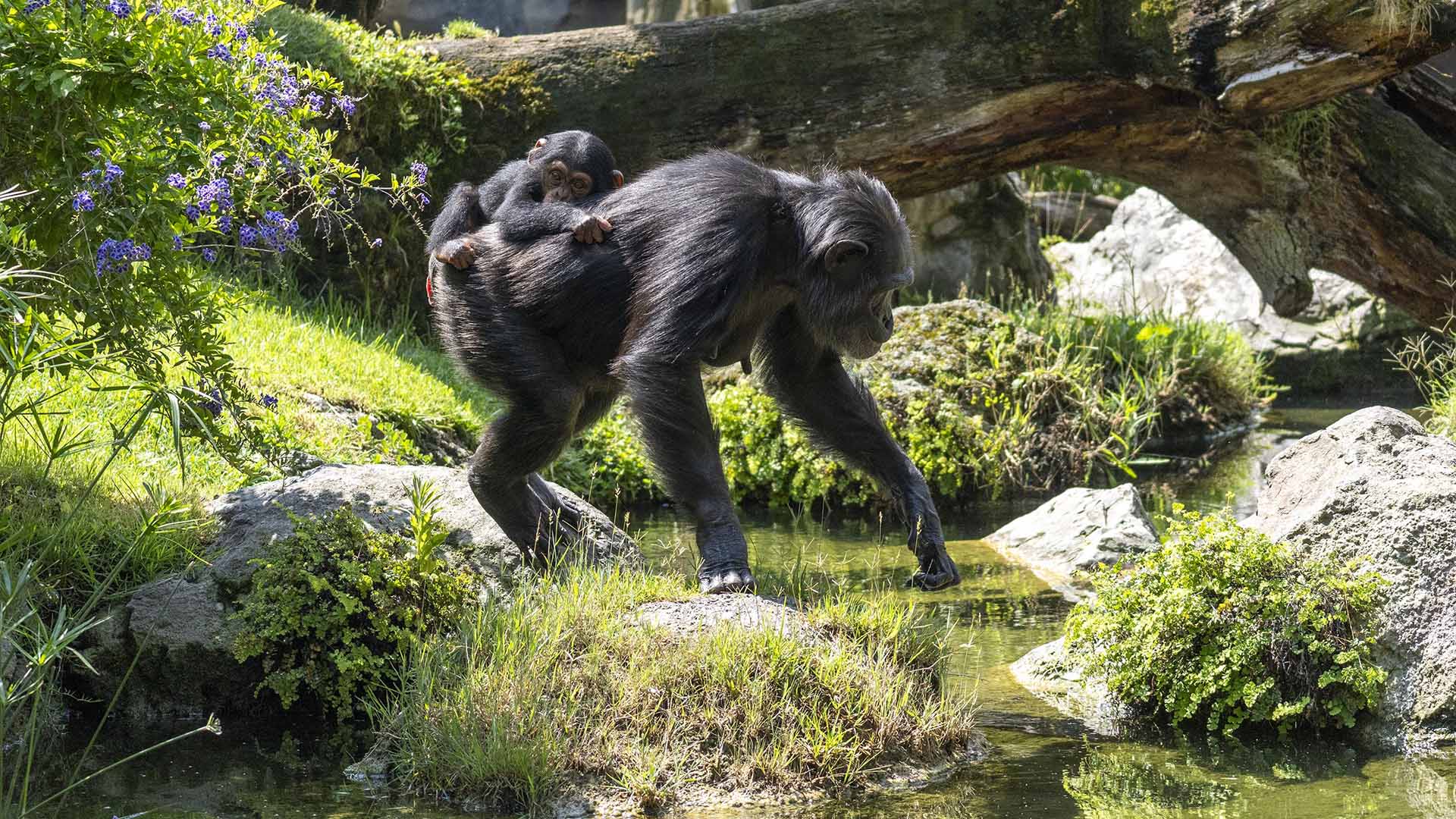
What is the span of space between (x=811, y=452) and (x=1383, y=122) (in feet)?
13.9

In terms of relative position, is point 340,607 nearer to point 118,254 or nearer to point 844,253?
point 118,254

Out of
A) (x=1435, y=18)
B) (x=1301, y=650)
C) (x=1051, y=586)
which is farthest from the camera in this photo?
(x=1435, y=18)

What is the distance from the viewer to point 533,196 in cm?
570

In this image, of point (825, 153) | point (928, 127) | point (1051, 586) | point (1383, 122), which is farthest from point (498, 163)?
point (1383, 122)

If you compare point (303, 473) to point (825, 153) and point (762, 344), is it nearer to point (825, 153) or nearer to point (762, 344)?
point (762, 344)

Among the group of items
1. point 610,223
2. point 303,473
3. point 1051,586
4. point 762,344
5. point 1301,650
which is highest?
point 610,223

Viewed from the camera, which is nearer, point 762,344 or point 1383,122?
point 762,344

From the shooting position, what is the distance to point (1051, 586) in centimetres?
689

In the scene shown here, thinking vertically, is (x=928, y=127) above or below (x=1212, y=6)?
below

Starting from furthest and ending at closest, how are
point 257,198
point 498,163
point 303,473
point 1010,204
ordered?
point 1010,204, point 498,163, point 303,473, point 257,198

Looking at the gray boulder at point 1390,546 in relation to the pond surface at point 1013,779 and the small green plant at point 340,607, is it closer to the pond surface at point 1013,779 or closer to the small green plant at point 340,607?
the pond surface at point 1013,779

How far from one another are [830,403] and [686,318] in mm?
972

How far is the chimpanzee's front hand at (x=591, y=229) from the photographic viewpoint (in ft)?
17.3

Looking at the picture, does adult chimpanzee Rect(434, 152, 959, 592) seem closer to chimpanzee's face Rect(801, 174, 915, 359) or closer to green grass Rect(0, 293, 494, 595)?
chimpanzee's face Rect(801, 174, 915, 359)
